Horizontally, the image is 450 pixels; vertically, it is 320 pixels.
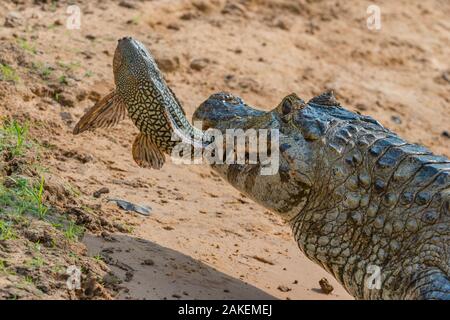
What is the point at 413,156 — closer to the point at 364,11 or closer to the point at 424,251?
the point at 424,251

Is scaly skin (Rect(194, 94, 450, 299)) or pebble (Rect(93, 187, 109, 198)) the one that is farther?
pebble (Rect(93, 187, 109, 198))

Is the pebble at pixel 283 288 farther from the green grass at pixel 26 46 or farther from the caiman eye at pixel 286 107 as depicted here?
the green grass at pixel 26 46

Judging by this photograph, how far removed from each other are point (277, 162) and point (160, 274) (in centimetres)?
102

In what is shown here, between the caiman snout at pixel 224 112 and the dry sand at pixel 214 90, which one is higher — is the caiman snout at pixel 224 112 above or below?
above

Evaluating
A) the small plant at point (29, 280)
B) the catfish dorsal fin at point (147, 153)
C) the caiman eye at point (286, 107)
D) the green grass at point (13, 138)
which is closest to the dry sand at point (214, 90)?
the green grass at point (13, 138)

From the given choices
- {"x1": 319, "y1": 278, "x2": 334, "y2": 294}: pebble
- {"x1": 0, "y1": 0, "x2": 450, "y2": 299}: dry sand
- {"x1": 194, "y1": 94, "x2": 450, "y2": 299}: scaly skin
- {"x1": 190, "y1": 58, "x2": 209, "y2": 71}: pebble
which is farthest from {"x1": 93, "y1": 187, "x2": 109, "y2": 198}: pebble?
{"x1": 190, "y1": 58, "x2": 209, "y2": 71}: pebble

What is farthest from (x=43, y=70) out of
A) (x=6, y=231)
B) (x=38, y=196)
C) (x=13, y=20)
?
(x=6, y=231)

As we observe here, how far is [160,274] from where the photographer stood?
618cm

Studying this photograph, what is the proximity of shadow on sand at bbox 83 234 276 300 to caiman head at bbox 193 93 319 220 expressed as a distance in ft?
1.87

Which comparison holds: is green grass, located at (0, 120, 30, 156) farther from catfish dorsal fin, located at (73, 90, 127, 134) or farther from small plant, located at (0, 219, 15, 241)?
small plant, located at (0, 219, 15, 241)

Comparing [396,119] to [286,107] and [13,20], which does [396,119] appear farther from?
[286,107]

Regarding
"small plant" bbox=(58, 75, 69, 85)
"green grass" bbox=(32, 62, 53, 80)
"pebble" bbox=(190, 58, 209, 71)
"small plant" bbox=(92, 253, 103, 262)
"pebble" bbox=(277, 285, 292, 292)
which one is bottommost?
"pebble" bbox=(277, 285, 292, 292)

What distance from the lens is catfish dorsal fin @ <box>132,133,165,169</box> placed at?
266 inches

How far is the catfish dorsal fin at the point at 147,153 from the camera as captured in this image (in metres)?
6.75
